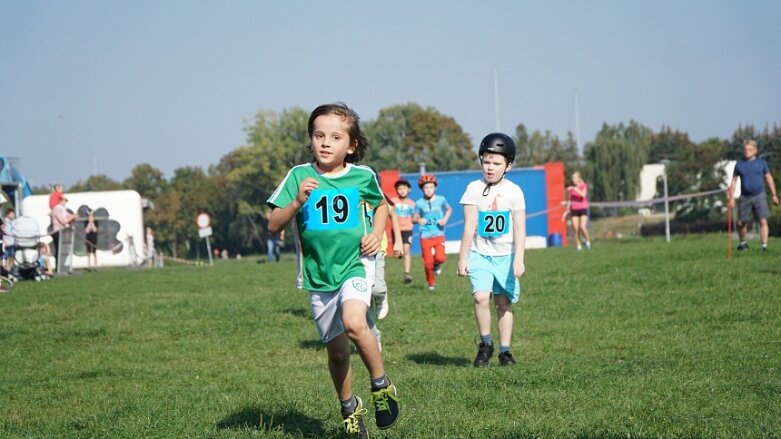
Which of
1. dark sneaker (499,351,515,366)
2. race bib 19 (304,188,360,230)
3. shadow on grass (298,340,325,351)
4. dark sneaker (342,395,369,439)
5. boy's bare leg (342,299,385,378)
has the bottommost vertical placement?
shadow on grass (298,340,325,351)

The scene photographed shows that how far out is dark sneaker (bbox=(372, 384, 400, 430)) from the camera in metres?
5.99

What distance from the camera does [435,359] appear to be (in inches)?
399

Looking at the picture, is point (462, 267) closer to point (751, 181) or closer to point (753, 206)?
point (751, 181)

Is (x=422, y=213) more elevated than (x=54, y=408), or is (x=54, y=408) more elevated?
(x=422, y=213)

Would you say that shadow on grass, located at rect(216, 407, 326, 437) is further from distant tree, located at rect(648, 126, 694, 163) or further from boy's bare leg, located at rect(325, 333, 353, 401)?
distant tree, located at rect(648, 126, 694, 163)

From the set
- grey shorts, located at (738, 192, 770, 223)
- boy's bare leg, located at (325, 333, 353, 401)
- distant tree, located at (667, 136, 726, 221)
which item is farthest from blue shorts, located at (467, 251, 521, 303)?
distant tree, located at (667, 136, 726, 221)

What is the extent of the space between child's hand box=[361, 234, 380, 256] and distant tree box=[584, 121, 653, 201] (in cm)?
8721

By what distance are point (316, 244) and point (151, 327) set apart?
26.7ft

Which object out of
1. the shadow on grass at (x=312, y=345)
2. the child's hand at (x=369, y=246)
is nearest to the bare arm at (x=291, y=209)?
the child's hand at (x=369, y=246)

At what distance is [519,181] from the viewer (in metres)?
42.2

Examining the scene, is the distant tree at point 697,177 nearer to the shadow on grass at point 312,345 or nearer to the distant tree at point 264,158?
the distant tree at point 264,158

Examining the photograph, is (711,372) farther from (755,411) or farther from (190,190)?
(190,190)

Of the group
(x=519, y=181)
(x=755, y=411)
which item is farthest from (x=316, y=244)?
(x=519, y=181)

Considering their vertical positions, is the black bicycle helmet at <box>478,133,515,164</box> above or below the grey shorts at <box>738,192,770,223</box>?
above
